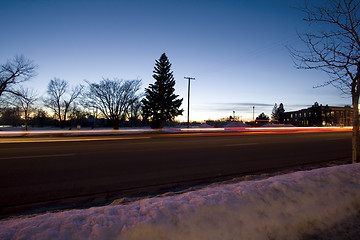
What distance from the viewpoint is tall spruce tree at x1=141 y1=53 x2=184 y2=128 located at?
38.4m

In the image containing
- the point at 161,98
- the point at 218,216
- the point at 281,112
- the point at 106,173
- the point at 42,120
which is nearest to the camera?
the point at 218,216

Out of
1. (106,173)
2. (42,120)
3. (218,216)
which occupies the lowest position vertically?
(106,173)

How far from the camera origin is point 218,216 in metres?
2.40

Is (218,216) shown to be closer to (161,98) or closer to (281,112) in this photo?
(161,98)

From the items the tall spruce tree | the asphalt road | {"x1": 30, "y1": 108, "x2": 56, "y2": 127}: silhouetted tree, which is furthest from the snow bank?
{"x1": 30, "y1": 108, "x2": 56, "y2": 127}: silhouetted tree

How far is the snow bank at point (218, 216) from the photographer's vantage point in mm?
2029

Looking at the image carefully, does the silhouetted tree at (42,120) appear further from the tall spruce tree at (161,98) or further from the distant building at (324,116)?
the distant building at (324,116)

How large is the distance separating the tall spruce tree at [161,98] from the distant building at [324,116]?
218 ft

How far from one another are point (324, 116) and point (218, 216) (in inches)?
3788

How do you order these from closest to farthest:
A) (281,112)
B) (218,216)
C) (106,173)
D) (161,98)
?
(218,216) → (106,173) → (161,98) → (281,112)

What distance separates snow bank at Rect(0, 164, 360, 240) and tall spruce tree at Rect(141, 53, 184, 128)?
35637 millimetres

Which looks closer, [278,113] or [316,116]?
[316,116]

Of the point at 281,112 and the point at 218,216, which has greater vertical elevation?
the point at 281,112

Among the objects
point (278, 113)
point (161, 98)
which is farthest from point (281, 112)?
point (161, 98)
